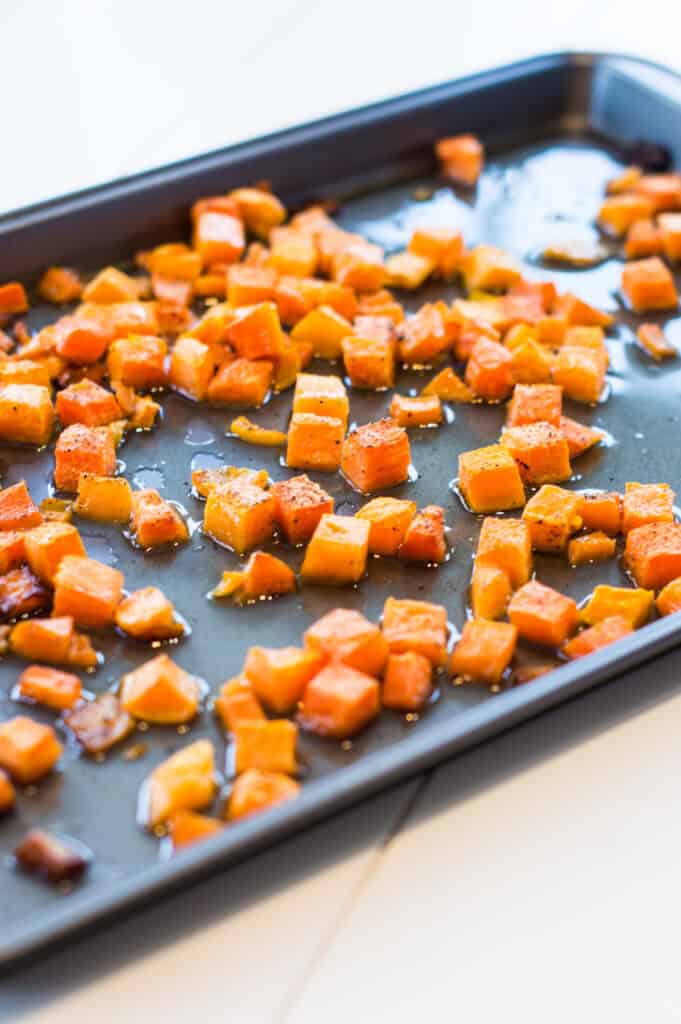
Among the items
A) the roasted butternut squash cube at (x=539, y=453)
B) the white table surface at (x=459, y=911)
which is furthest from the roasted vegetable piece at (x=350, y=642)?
the roasted butternut squash cube at (x=539, y=453)

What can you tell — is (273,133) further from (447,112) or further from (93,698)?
(93,698)

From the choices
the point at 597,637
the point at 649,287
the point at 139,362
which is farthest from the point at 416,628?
the point at 649,287

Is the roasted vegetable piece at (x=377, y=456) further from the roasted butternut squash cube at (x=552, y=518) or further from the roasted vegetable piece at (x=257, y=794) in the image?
the roasted vegetable piece at (x=257, y=794)

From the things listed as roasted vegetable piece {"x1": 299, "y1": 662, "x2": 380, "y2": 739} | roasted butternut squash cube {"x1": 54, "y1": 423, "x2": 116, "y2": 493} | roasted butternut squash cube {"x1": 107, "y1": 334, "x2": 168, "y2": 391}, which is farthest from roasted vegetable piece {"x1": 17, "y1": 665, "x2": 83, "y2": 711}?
roasted butternut squash cube {"x1": 107, "y1": 334, "x2": 168, "y2": 391}

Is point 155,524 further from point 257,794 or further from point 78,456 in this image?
point 257,794

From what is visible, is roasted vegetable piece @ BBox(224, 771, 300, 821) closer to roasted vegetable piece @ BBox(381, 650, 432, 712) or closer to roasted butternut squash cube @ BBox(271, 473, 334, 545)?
roasted vegetable piece @ BBox(381, 650, 432, 712)
